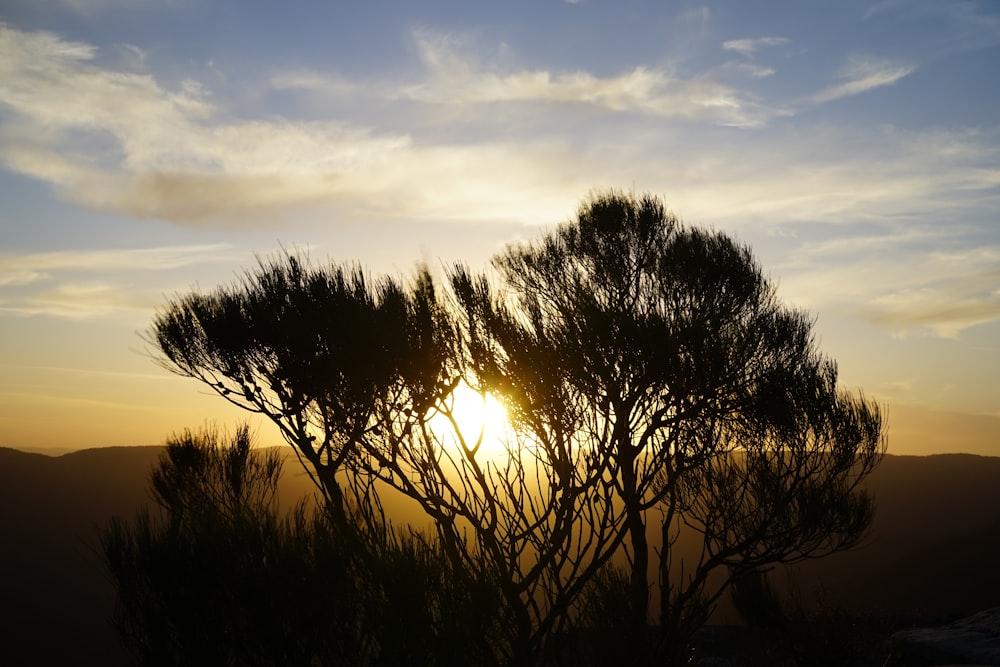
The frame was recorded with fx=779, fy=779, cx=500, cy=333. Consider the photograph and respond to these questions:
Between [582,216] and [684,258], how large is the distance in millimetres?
2258

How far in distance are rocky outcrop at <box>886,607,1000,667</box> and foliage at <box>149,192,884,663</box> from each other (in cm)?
256

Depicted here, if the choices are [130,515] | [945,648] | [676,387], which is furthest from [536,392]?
[130,515]

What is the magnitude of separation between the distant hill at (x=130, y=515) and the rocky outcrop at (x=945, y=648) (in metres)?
2.28

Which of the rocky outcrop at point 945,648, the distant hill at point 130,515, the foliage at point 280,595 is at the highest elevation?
the foliage at point 280,595

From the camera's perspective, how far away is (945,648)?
1160 cm

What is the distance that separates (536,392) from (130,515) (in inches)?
1767

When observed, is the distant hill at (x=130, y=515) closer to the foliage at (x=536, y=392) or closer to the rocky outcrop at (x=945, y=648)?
the rocky outcrop at (x=945, y=648)

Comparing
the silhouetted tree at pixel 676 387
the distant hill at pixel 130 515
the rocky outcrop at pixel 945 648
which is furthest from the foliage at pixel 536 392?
the distant hill at pixel 130 515

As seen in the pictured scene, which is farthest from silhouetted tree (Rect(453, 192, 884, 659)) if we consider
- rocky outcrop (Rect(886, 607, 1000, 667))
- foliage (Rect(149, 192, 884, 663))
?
rocky outcrop (Rect(886, 607, 1000, 667))

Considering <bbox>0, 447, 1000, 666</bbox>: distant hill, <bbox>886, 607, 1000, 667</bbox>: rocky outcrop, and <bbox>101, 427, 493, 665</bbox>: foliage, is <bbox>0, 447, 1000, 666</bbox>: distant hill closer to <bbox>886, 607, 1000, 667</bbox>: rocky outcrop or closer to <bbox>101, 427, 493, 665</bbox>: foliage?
<bbox>886, 607, 1000, 667</bbox>: rocky outcrop

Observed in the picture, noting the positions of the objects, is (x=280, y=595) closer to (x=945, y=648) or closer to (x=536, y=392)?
(x=536, y=392)

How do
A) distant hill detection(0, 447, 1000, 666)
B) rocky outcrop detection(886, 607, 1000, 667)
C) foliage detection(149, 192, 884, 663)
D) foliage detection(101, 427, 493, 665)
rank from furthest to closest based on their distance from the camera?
distant hill detection(0, 447, 1000, 666), rocky outcrop detection(886, 607, 1000, 667), foliage detection(149, 192, 884, 663), foliage detection(101, 427, 493, 665)

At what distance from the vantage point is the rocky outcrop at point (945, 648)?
11.3 metres

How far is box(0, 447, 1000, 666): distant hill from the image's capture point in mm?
28053
